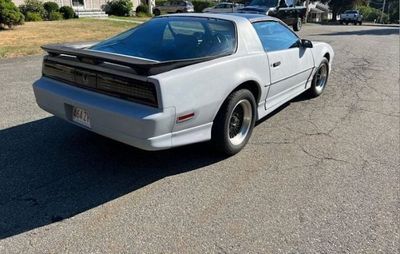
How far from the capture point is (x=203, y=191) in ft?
10.9

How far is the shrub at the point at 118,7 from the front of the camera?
26328mm

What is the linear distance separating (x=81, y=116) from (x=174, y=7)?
101 feet

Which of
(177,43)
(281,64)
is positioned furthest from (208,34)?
(281,64)

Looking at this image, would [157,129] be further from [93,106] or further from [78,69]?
[78,69]

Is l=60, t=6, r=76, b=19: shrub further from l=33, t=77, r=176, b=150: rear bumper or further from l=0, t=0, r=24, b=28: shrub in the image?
l=33, t=77, r=176, b=150: rear bumper

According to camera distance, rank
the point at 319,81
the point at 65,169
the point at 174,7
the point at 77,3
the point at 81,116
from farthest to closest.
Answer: the point at 174,7 → the point at 77,3 → the point at 319,81 → the point at 65,169 → the point at 81,116

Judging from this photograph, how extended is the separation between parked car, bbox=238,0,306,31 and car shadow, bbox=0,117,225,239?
14.6 metres

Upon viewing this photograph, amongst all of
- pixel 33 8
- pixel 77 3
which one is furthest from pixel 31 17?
pixel 77 3

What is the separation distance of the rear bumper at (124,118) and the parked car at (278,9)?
15.1 metres

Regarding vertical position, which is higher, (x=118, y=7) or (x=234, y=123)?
(x=118, y=7)

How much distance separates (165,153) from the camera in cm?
404

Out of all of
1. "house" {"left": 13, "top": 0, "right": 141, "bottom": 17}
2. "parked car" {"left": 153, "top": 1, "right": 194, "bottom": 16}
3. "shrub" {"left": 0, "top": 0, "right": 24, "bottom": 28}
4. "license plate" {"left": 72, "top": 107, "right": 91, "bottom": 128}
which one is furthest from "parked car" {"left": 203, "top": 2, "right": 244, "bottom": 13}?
"license plate" {"left": 72, "top": 107, "right": 91, "bottom": 128}

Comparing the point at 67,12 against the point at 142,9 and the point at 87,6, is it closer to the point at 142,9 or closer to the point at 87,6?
the point at 87,6

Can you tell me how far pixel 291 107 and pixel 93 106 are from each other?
3437mm
